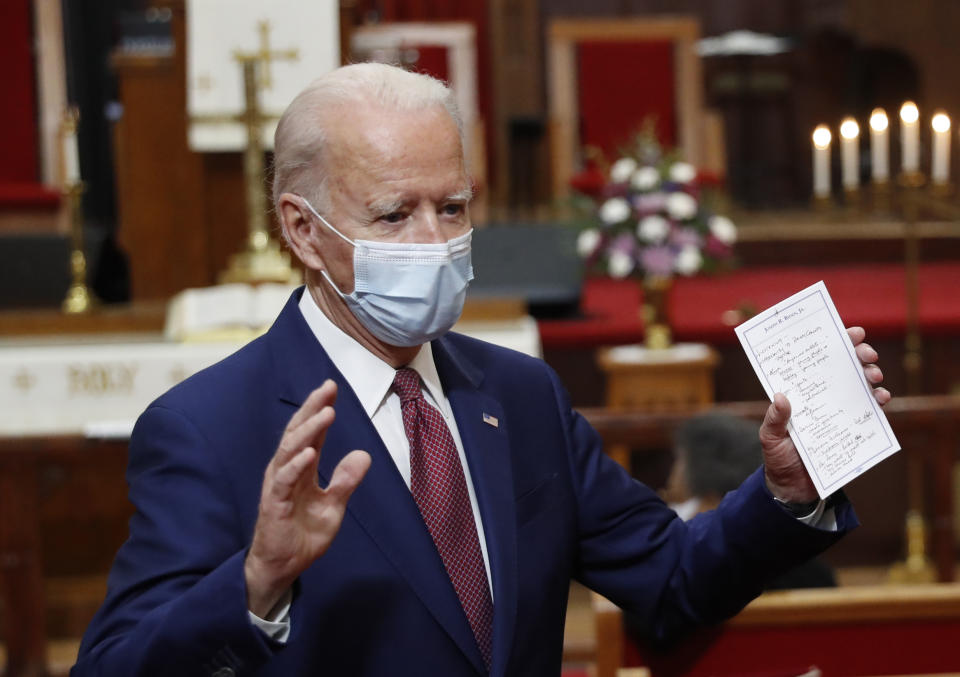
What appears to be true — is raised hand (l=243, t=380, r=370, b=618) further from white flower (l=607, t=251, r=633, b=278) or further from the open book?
white flower (l=607, t=251, r=633, b=278)

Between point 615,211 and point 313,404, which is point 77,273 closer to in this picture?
point 615,211

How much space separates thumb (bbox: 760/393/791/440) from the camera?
1581 millimetres

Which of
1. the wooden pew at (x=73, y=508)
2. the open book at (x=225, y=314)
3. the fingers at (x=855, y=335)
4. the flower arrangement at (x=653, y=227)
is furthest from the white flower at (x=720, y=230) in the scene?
the fingers at (x=855, y=335)

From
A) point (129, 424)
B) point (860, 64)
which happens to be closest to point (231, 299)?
point (129, 424)

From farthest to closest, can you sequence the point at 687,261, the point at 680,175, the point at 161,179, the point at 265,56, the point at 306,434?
the point at 161,179 < the point at 680,175 < the point at 687,261 < the point at 265,56 < the point at 306,434

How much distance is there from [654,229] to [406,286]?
3.88m

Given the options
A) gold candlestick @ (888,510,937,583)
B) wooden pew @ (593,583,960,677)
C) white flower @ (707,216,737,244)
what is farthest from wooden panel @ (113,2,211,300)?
wooden pew @ (593,583,960,677)

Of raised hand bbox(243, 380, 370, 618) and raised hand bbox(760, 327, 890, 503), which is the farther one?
raised hand bbox(760, 327, 890, 503)

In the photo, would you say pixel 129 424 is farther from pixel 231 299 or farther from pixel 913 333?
pixel 913 333

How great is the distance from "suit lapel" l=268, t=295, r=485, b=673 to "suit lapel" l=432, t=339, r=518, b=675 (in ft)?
0.16

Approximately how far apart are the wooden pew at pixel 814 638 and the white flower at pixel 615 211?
10.0ft

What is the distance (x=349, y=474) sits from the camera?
4.32 ft

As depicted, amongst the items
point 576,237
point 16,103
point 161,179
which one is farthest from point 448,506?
point 16,103

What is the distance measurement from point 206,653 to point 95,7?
8.58m
